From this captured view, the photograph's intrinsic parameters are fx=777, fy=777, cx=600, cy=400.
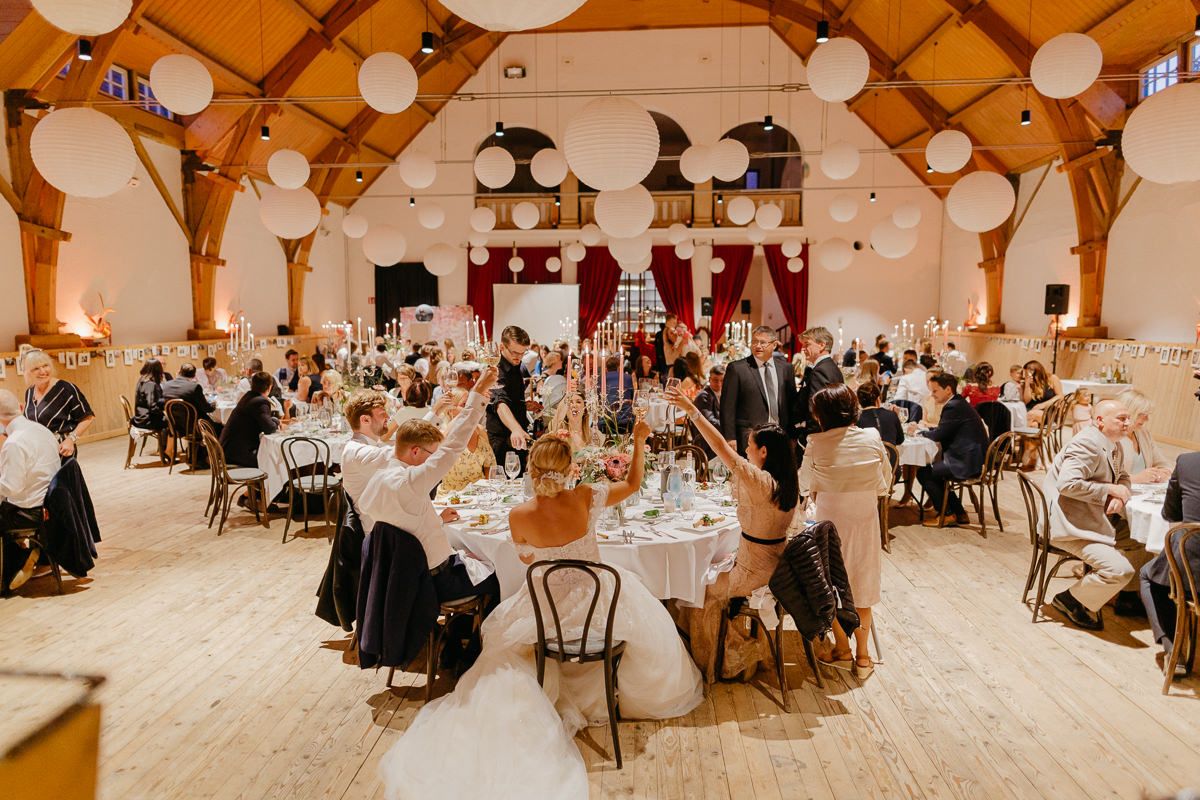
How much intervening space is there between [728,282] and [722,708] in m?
14.9

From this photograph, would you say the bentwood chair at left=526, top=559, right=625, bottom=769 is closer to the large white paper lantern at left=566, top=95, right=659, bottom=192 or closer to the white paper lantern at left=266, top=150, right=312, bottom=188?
the large white paper lantern at left=566, top=95, right=659, bottom=192

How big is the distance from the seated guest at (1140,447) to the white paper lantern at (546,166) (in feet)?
18.8

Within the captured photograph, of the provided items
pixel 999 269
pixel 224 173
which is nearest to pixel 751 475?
pixel 224 173

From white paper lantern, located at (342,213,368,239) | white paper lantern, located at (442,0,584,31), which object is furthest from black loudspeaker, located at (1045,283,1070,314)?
white paper lantern, located at (442,0,584,31)

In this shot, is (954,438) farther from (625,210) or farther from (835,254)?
(835,254)

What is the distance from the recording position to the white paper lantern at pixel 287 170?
6.68 meters

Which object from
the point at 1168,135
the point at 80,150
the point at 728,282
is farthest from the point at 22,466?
the point at 728,282

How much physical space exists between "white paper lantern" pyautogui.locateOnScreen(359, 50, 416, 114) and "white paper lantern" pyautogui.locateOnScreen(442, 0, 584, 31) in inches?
158

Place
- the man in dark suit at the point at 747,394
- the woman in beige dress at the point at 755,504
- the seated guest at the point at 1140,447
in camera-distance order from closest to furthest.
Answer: the woman in beige dress at the point at 755,504 → the seated guest at the point at 1140,447 → the man in dark suit at the point at 747,394

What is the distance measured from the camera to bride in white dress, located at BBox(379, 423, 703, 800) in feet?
8.86

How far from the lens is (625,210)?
596cm

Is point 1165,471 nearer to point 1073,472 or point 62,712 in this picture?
point 1073,472

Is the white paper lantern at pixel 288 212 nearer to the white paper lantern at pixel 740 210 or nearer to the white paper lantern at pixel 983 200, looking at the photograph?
the white paper lantern at pixel 983 200

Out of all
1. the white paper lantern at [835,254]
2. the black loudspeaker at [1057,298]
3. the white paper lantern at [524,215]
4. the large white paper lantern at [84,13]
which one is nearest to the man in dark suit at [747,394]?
the large white paper lantern at [84,13]
